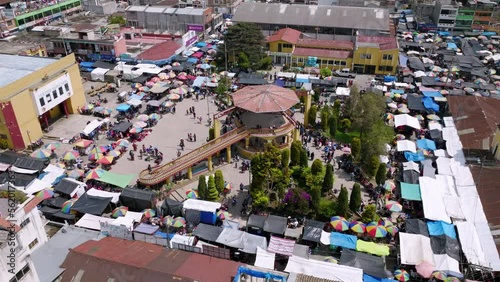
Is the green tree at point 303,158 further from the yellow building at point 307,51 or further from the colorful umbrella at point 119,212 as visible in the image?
the yellow building at point 307,51

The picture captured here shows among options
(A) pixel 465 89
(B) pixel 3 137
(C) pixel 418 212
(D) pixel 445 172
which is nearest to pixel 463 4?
(A) pixel 465 89

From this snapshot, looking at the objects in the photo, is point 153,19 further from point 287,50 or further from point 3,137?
point 3,137

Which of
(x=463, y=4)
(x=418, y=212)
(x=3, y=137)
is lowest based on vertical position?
(x=418, y=212)

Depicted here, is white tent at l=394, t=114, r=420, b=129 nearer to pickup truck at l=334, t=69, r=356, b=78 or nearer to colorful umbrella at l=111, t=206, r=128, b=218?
pickup truck at l=334, t=69, r=356, b=78

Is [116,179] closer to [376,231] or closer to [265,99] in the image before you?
[265,99]

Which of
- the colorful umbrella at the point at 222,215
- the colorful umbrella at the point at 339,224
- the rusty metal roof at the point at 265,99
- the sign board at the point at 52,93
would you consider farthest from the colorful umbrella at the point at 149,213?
the sign board at the point at 52,93

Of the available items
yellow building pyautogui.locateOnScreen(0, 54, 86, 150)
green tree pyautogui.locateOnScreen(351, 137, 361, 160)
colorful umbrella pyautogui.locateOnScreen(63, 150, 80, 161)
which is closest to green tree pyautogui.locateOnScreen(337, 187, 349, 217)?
green tree pyautogui.locateOnScreen(351, 137, 361, 160)

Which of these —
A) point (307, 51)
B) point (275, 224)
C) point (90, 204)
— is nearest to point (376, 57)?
point (307, 51)
